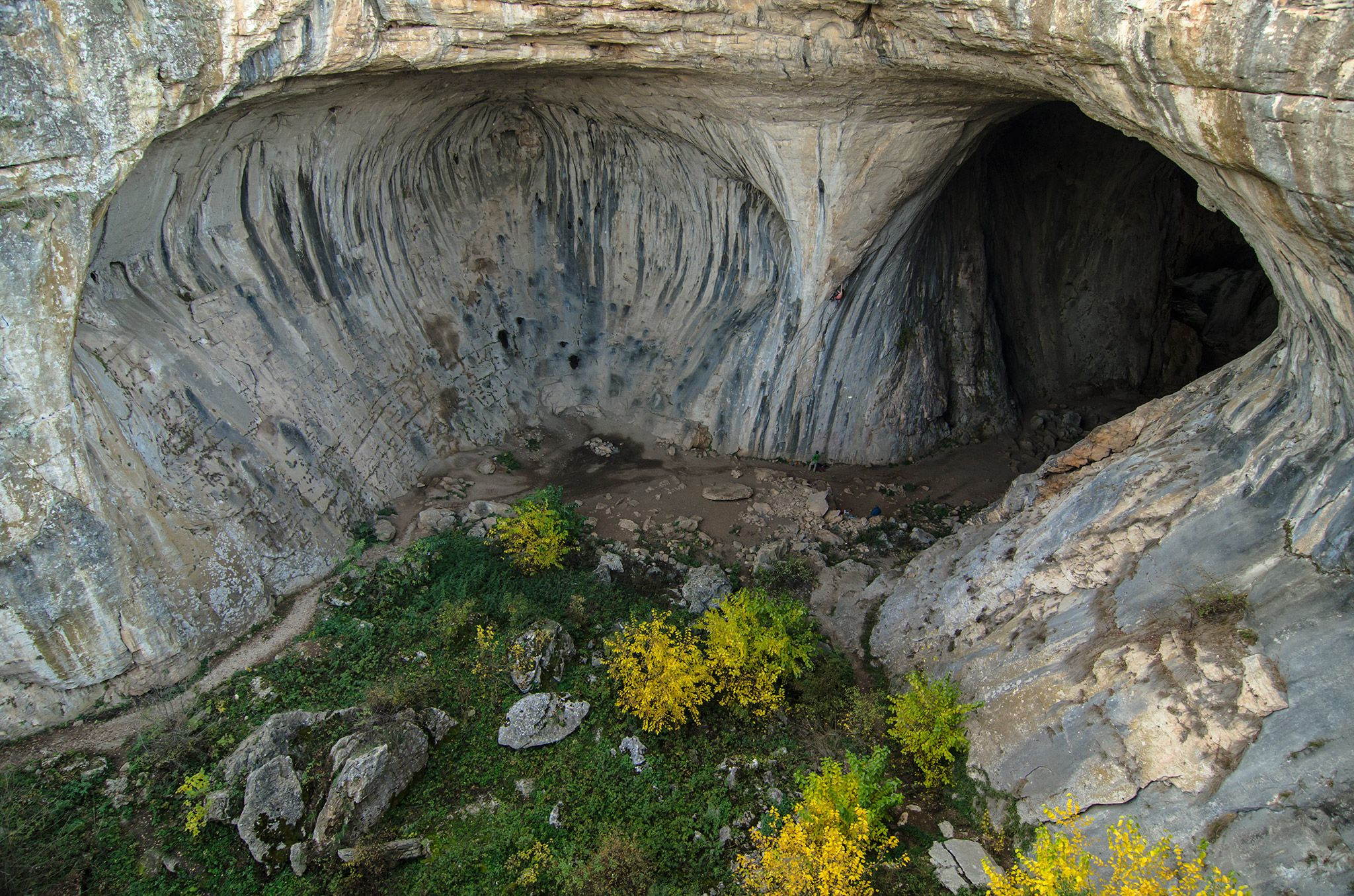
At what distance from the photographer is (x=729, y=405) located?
586 inches

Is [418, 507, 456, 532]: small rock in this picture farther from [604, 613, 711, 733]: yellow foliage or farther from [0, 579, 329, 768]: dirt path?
[604, 613, 711, 733]: yellow foliage

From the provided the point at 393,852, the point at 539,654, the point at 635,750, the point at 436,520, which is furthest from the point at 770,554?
the point at 393,852

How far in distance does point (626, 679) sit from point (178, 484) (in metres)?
5.77

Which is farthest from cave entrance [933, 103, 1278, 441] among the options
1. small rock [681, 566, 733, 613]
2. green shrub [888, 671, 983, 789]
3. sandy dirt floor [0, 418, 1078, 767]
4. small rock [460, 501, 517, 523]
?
small rock [460, 501, 517, 523]

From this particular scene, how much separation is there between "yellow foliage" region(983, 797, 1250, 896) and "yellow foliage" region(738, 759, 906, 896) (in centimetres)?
107

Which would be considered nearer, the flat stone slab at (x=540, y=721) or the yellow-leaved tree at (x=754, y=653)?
the flat stone slab at (x=540, y=721)

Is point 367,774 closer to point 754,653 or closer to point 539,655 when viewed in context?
point 539,655

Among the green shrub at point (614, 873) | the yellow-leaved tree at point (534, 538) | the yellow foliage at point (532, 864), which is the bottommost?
the yellow foliage at point (532, 864)

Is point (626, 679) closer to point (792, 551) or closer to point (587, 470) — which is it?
point (792, 551)

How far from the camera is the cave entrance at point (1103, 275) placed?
15102mm

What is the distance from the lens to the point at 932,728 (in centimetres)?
880

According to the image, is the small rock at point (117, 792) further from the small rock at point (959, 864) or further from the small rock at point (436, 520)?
the small rock at point (959, 864)

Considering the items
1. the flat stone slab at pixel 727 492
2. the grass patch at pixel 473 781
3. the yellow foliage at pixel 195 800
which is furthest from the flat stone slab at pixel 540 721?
the flat stone slab at pixel 727 492

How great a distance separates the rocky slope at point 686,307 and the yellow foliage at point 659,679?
2.55 m
